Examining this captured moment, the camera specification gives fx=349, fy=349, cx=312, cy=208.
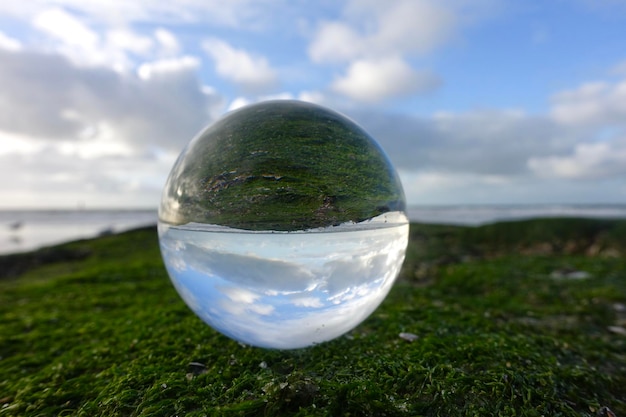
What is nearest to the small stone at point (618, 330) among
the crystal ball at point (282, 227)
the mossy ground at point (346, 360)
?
the mossy ground at point (346, 360)

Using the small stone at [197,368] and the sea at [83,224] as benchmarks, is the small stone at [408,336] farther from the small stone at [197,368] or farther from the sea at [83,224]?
the sea at [83,224]

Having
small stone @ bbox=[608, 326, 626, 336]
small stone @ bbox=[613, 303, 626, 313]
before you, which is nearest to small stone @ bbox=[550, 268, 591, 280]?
small stone @ bbox=[613, 303, 626, 313]

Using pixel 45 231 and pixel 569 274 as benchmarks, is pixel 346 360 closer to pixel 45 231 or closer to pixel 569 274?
pixel 569 274

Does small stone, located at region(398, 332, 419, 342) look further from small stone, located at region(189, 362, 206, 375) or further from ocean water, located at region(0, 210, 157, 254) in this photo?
ocean water, located at region(0, 210, 157, 254)

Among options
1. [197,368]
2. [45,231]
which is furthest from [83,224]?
[197,368]

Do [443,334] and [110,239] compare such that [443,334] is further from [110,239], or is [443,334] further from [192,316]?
[110,239]

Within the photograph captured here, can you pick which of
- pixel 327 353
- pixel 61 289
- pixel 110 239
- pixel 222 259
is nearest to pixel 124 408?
pixel 222 259

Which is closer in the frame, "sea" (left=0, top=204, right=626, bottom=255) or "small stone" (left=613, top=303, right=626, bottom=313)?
"small stone" (left=613, top=303, right=626, bottom=313)
